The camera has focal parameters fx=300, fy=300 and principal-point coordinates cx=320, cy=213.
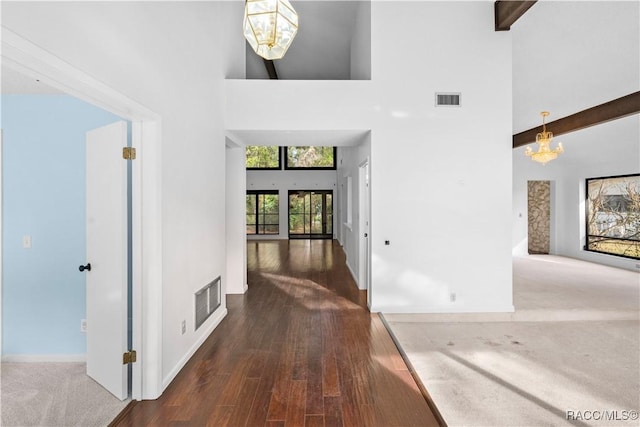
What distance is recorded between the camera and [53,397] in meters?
2.28

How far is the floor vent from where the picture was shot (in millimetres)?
3170

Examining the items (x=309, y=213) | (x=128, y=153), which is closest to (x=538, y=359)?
(x=128, y=153)

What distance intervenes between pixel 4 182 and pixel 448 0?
210 inches

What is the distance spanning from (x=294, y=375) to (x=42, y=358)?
2311 mm

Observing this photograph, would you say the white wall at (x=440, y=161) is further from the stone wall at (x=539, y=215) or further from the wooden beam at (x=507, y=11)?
the stone wall at (x=539, y=215)

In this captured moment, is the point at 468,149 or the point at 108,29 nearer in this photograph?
the point at 108,29

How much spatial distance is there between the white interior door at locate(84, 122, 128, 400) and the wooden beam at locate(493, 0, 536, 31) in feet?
14.2

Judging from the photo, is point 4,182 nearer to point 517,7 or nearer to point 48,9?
point 48,9

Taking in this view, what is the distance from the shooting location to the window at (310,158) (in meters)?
12.7

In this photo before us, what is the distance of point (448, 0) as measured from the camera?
395cm

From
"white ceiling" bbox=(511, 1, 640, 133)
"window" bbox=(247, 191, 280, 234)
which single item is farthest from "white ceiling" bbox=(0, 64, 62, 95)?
"window" bbox=(247, 191, 280, 234)

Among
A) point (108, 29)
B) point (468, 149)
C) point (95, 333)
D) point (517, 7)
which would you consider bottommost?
point (95, 333)

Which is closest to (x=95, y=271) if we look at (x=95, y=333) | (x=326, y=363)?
(x=95, y=333)

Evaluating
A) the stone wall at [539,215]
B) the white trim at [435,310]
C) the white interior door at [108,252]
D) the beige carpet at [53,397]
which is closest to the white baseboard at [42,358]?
the beige carpet at [53,397]
